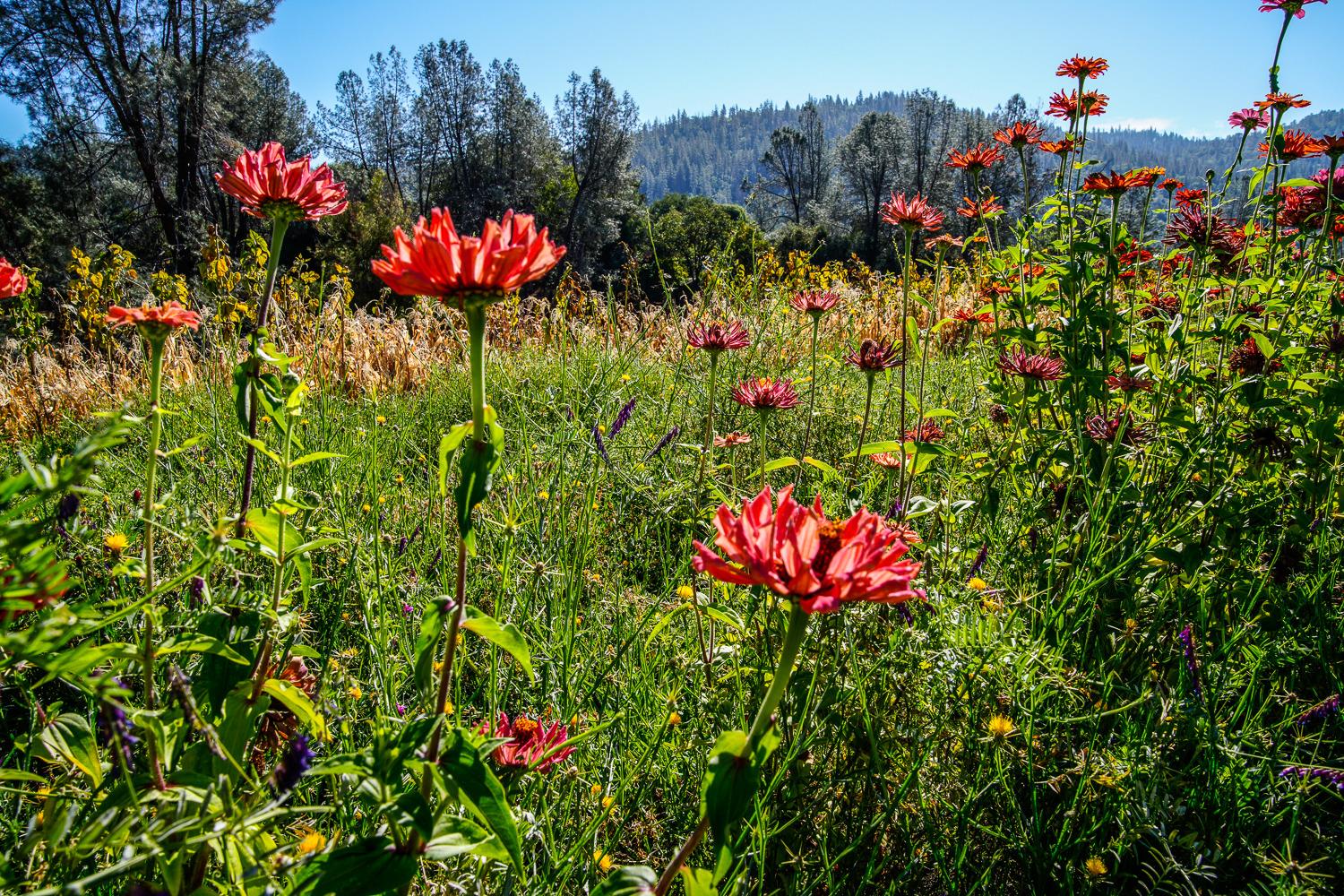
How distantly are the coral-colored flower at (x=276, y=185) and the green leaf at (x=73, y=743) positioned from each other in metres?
0.67

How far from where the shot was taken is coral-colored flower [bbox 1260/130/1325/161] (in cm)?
209

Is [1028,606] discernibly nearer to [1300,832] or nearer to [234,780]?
[1300,832]

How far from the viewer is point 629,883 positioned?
620mm

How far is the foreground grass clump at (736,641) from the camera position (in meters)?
0.64

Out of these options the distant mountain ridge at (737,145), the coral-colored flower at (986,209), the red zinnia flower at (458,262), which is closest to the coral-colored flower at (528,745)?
the red zinnia flower at (458,262)

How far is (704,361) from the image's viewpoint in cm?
331

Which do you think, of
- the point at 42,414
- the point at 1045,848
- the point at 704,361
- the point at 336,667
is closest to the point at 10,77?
the point at 42,414

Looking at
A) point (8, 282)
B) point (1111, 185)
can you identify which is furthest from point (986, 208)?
point (8, 282)

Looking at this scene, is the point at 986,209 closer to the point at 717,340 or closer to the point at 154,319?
the point at 717,340

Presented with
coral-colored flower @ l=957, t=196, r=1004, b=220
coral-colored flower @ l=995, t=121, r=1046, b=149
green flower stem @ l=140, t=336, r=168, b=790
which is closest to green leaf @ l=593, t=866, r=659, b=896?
green flower stem @ l=140, t=336, r=168, b=790

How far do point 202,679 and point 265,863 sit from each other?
33 centimetres

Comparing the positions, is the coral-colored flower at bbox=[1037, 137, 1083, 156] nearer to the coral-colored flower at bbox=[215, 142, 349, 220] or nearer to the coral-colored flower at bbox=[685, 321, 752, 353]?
the coral-colored flower at bbox=[685, 321, 752, 353]

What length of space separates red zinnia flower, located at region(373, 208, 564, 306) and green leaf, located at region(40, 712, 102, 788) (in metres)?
0.59

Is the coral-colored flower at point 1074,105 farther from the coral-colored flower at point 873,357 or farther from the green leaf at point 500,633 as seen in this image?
the green leaf at point 500,633
